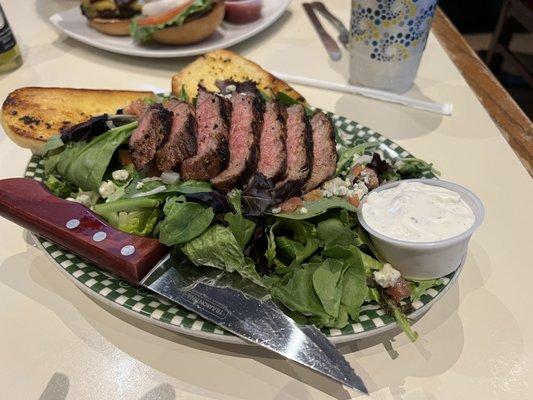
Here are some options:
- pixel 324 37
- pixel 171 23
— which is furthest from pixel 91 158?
pixel 324 37

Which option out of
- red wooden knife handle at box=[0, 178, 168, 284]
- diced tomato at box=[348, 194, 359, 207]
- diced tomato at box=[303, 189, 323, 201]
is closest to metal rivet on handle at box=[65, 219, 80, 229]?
red wooden knife handle at box=[0, 178, 168, 284]

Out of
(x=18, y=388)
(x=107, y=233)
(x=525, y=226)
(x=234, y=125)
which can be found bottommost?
(x=18, y=388)

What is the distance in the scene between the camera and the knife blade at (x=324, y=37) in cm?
311

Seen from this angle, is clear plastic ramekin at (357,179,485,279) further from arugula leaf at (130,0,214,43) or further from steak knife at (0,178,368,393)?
arugula leaf at (130,0,214,43)

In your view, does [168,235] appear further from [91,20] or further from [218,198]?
[91,20]

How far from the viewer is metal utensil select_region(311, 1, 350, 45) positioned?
329 cm

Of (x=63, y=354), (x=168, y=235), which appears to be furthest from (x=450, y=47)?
(x=63, y=354)

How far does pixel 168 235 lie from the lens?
151cm

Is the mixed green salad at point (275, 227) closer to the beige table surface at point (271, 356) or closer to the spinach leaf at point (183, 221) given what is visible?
the spinach leaf at point (183, 221)

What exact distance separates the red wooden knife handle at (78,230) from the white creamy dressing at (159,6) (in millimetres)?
1643

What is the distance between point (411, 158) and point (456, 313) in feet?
2.02

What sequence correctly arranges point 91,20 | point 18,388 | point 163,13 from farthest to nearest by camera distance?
→ point 91,20 < point 163,13 < point 18,388

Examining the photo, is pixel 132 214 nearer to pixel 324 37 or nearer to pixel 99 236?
pixel 99 236

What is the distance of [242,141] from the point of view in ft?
5.79
